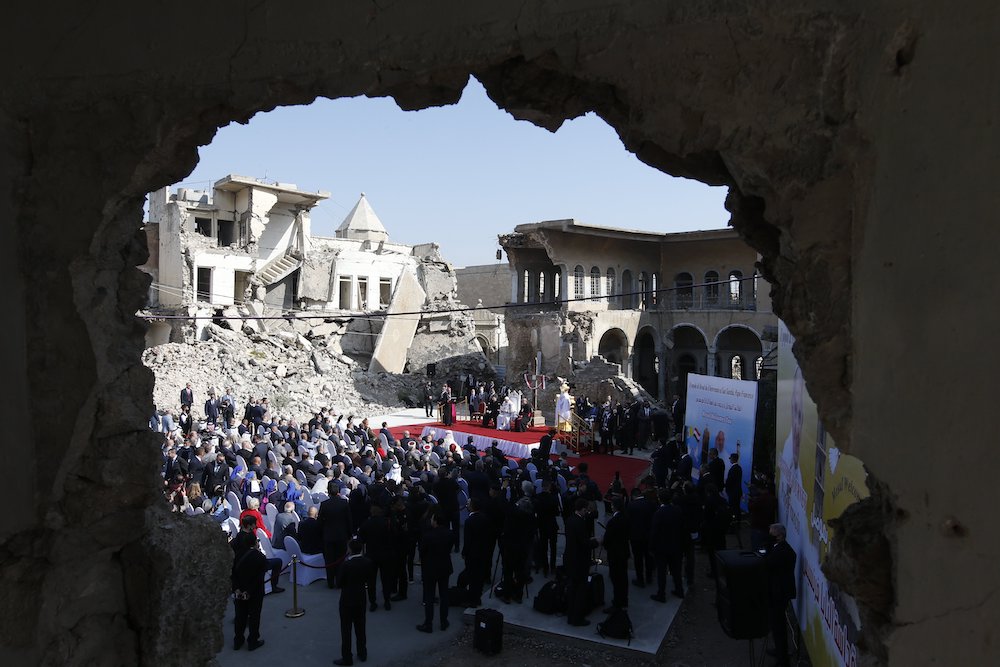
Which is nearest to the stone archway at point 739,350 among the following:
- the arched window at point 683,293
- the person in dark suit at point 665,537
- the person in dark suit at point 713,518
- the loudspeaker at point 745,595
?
the arched window at point 683,293

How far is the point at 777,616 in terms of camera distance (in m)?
7.61

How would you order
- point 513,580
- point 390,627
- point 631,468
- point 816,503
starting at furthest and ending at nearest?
point 631,468, point 513,580, point 390,627, point 816,503

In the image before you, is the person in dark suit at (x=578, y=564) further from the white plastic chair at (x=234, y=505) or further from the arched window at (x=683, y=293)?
the arched window at (x=683, y=293)

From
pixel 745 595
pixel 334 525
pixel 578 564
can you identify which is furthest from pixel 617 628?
pixel 334 525

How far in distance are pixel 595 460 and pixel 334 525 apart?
11104 millimetres

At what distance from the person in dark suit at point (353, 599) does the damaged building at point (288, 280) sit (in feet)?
76.5

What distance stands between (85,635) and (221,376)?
79.5 ft

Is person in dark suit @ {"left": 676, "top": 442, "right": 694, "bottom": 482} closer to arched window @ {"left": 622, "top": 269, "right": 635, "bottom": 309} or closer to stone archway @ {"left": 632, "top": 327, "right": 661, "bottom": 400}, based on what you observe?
arched window @ {"left": 622, "top": 269, "right": 635, "bottom": 309}

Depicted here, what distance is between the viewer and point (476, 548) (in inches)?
364

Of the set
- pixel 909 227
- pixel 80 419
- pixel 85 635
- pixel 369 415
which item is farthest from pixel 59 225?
pixel 369 415

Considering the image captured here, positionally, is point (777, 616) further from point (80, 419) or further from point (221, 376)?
point (221, 376)

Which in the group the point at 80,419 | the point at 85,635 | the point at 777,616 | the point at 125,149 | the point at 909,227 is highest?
the point at 125,149

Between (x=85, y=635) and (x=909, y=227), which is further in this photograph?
(x=85, y=635)

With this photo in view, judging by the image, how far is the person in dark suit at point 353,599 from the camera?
7.54 m
